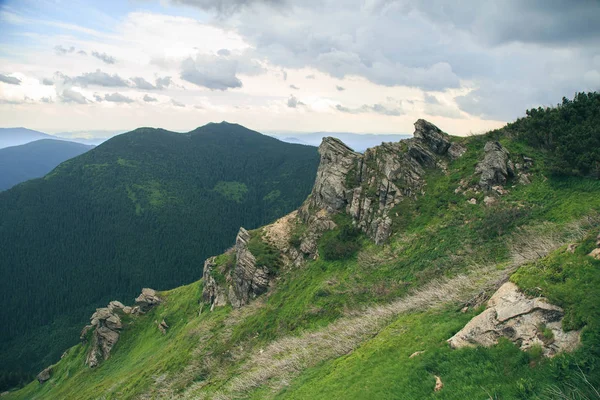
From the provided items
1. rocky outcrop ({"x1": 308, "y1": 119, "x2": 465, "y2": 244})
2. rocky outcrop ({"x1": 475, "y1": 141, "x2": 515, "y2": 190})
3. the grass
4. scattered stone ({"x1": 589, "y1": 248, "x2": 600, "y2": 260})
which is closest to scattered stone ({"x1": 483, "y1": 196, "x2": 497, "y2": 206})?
the grass

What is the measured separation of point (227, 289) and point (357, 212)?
81.8 ft

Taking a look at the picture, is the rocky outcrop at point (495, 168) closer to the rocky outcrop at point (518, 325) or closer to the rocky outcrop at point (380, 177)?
the rocky outcrop at point (380, 177)

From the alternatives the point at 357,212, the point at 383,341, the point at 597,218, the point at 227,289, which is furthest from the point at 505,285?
the point at 227,289

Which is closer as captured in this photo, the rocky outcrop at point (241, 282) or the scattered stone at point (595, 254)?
the scattered stone at point (595, 254)

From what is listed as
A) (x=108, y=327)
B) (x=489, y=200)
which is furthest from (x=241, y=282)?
(x=108, y=327)

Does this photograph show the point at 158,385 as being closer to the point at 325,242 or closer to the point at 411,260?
the point at 325,242

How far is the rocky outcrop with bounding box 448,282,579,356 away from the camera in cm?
1161

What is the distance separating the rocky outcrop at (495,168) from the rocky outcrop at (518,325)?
2272 centimetres

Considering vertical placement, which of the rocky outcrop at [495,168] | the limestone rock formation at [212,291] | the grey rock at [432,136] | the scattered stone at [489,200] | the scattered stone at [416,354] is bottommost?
the limestone rock formation at [212,291]

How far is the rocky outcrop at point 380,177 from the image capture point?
131 ft

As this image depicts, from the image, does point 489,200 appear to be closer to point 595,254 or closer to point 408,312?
point 408,312

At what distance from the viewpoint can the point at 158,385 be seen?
36500mm

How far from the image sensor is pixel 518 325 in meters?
12.9

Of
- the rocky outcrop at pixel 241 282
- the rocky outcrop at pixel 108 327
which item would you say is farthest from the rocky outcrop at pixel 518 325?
the rocky outcrop at pixel 108 327
